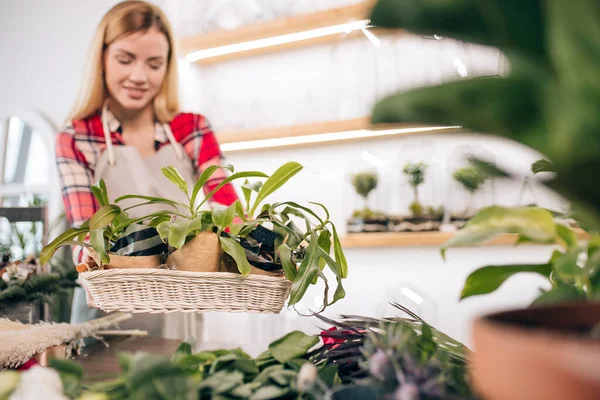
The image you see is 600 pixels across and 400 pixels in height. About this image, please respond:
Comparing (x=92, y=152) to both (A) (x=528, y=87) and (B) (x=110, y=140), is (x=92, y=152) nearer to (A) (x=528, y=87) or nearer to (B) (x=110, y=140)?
(B) (x=110, y=140)

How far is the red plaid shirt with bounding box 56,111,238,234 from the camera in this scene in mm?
1590

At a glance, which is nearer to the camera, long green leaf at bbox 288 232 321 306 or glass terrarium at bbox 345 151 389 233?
long green leaf at bbox 288 232 321 306

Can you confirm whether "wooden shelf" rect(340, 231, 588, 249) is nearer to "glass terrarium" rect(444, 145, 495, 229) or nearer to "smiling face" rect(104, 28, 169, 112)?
"glass terrarium" rect(444, 145, 495, 229)

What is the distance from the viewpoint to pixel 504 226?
1.12 feet

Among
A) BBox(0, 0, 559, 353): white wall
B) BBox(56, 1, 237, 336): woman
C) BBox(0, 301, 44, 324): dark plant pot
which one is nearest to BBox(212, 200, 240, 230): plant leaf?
BBox(0, 301, 44, 324): dark plant pot

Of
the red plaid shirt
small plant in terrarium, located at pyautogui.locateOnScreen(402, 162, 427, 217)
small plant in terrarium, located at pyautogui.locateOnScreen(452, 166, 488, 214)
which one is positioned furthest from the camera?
small plant in terrarium, located at pyautogui.locateOnScreen(402, 162, 427, 217)

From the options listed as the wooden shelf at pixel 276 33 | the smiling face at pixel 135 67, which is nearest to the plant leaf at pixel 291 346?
the smiling face at pixel 135 67

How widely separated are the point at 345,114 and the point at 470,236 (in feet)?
6.75

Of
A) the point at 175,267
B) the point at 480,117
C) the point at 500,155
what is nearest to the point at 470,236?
the point at 480,117

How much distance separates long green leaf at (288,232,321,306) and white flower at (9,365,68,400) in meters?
0.34

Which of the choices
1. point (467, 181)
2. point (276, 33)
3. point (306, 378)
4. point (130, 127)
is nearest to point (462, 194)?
point (467, 181)

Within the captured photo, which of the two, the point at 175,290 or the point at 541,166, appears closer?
the point at 541,166

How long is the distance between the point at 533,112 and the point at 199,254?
55cm

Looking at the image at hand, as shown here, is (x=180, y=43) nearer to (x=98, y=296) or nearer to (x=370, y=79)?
(x=370, y=79)
